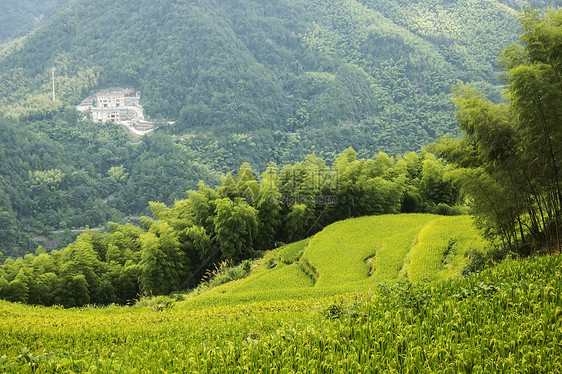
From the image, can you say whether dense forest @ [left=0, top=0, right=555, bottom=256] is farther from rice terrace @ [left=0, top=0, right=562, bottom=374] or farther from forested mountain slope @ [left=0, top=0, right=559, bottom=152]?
rice terrace @ [left=0, top=0, right=562, bottom=374]

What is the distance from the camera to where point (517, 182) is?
786 centimetres

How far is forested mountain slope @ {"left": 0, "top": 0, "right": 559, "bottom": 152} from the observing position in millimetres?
74062

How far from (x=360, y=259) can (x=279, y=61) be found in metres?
96.0

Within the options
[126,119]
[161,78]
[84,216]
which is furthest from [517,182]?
[161,78]

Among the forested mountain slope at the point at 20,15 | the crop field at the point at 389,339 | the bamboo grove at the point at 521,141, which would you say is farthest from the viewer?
the forested mountain slope at the point at 20,15

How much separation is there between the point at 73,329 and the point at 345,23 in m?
107

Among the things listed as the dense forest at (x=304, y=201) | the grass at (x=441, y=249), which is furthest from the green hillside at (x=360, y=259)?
the dense forest at (x=304, y=201)

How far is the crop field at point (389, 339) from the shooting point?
3.98 metres

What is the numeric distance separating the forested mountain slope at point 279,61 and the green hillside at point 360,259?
160ft

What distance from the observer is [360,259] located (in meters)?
13.1

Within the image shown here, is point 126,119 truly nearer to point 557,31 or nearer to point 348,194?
point 348,194

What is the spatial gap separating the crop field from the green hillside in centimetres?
386

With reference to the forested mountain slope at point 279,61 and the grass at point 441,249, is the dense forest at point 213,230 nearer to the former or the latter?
the grass at point 441,249

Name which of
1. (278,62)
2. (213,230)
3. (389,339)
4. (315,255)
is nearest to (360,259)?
(315,255)
